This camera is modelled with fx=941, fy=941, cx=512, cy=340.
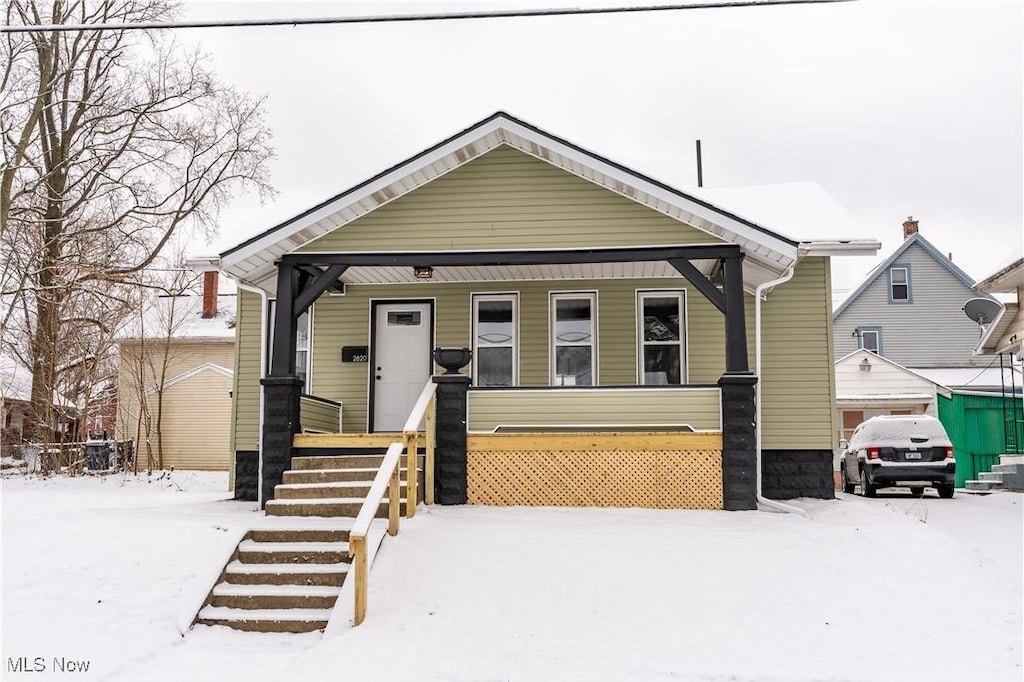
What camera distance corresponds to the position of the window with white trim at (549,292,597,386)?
578 inches

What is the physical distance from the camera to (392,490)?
9.74 m

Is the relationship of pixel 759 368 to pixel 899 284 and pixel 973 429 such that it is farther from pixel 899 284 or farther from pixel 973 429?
pixel 899 284

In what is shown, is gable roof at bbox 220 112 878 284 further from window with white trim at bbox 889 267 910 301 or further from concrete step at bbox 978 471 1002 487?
window with white trim at bbox 889 267 910 301

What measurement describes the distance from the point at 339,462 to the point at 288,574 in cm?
318

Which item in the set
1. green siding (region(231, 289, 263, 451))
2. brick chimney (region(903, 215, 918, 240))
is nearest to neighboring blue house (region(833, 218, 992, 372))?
brick chimney (region(903, 215, 918, 240))

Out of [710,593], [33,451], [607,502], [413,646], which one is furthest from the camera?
[33,451]

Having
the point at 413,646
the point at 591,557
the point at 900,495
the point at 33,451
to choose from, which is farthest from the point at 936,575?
the point at 33,451

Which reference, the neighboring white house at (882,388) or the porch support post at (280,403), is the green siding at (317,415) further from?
the neighboring white house at (882,388)

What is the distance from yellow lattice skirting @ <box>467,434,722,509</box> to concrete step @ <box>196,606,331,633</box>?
400 cm

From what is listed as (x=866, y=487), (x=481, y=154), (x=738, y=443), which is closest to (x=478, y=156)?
(x=481, y=154)

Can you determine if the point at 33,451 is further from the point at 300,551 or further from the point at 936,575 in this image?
the point at 936,575

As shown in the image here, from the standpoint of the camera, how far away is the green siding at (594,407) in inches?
487

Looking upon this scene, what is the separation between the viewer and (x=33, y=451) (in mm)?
22578

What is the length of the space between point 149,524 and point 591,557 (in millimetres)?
4887
